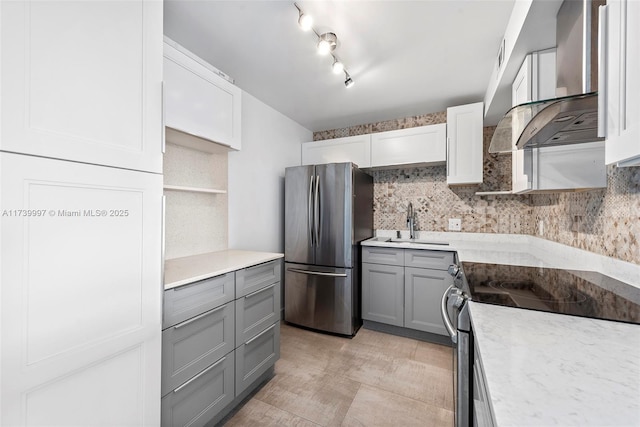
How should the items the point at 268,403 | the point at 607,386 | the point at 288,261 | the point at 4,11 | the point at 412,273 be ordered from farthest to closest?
the point at 288,261
the point at 412,273
the point at 268,403
the point at 4,11
the point at 607,386

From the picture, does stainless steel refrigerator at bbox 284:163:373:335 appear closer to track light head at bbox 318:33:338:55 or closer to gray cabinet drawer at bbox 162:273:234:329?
track light head at bbox 318:33:338:55

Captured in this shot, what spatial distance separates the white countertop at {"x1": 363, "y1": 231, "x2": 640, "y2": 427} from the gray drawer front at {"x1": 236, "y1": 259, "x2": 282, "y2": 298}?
1288 mm

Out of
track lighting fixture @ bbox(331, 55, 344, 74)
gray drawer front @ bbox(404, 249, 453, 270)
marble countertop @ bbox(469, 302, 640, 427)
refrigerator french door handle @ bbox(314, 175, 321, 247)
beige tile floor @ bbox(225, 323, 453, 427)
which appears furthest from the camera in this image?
refrigerator french door handle @ bbox(314, 175, 321, 247)

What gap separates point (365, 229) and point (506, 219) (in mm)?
1456

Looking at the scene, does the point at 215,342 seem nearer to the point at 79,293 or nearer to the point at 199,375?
the point at 199,375

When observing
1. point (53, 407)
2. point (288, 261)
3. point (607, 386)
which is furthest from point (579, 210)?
point (53, 407)

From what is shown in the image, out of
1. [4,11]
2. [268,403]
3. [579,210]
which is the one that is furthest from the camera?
[268,403]

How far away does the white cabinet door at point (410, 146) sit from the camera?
2799mm

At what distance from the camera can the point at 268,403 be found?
5.73 feet

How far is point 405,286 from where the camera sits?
8.84 feet

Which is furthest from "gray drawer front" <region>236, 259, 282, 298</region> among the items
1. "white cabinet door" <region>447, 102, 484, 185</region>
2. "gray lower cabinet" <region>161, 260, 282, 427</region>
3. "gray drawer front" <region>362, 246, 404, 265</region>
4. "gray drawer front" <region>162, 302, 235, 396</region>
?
"white cabinet door" <region>447, 102, 484, 185</region>

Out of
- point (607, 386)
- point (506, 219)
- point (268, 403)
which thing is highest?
point (506, 219)

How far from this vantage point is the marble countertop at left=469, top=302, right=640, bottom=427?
0.40 metres

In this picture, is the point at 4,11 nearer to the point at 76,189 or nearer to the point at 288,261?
the point at 76,189
